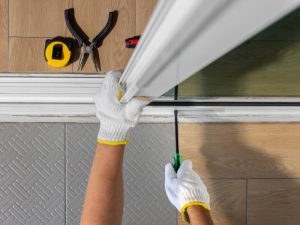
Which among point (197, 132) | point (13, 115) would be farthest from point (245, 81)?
point (13, 115)

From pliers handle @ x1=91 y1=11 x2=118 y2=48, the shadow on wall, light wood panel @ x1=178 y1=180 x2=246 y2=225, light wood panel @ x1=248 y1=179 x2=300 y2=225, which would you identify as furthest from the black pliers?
light wood panel @ x1=248 y1=179 x2=300 y2=225

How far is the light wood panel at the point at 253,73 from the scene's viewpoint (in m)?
0.82

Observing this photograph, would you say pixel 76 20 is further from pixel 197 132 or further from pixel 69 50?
pixel 197 132

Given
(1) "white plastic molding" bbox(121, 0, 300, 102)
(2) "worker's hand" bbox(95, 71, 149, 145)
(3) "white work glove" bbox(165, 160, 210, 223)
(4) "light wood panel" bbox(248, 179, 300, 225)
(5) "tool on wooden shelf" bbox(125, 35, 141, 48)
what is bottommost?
(4) "light wood panel" bbox(248, 179, 300, 225)

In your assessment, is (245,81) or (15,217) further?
(15,217)

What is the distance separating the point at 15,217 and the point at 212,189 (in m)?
0.60

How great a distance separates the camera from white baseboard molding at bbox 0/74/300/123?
1.06 metres

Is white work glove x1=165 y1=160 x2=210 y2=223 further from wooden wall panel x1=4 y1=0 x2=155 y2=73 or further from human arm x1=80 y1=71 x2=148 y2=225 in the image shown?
wooden wall panel x1=4 y1=0 x2=155 y2=73

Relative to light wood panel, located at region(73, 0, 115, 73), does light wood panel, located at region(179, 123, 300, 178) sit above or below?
below

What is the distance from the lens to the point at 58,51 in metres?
1.05

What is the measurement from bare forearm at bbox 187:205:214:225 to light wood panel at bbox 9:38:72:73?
1.70ft

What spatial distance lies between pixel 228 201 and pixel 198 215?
392 millimetres

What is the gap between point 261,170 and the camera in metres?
1.21

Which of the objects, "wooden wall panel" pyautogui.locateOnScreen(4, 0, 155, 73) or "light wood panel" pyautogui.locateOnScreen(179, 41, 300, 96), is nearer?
"light wood panel" pyautogui.locateOnScreen(179, 41, 300, 96)
